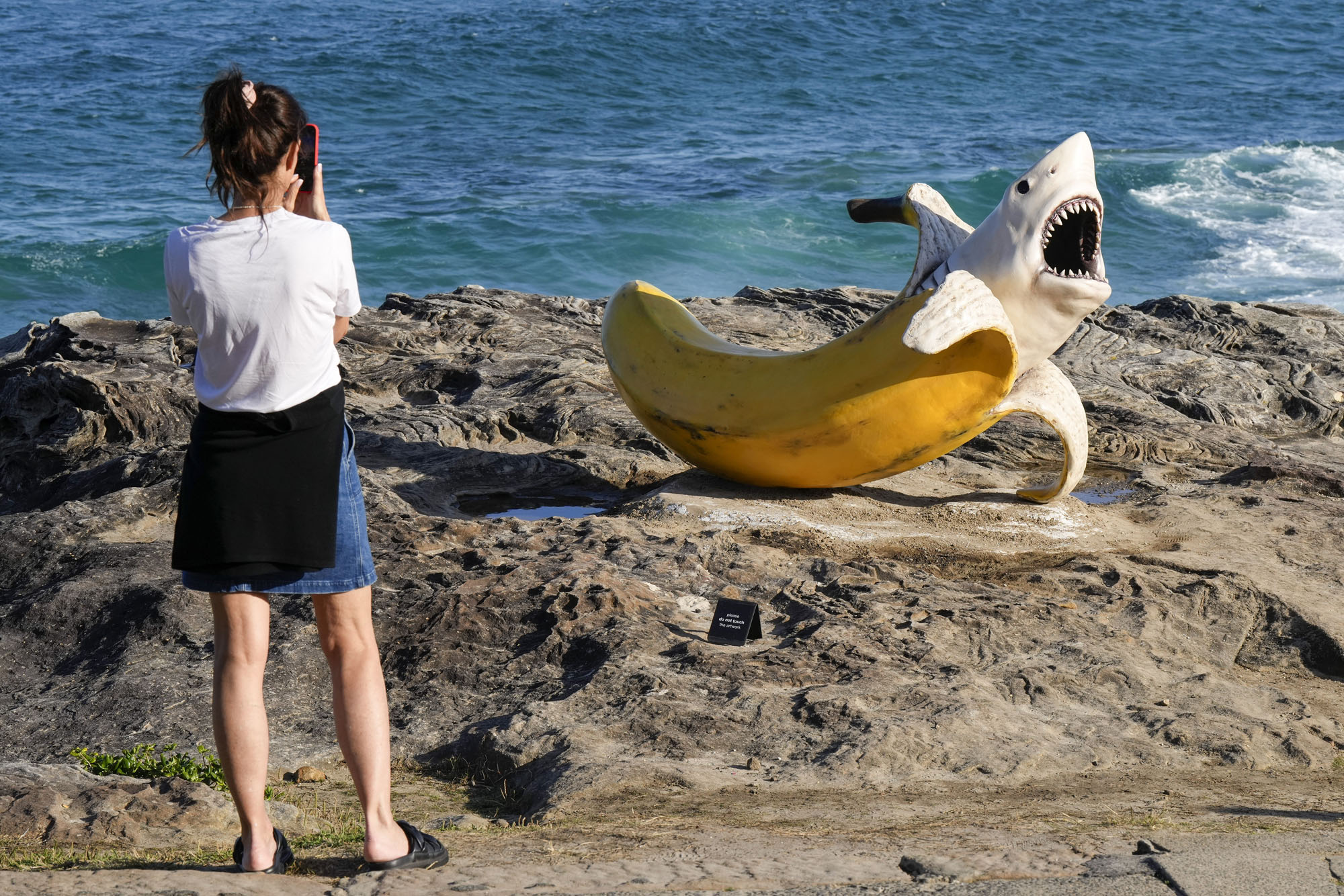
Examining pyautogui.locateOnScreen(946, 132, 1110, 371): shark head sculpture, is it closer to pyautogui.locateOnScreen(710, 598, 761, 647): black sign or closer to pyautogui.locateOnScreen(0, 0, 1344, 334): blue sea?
pyautogui.locateOnScreen(710, 598, 761, 647): black sign

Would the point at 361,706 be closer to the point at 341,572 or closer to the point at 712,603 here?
the point at 341,572

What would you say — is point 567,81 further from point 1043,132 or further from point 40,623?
point 40,623

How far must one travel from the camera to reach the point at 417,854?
276 centimetres

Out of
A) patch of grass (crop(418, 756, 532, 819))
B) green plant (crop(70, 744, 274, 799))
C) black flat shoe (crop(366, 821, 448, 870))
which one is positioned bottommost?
patch of grass (crop(418, 756, 532, 819))

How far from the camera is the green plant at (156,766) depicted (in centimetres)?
349

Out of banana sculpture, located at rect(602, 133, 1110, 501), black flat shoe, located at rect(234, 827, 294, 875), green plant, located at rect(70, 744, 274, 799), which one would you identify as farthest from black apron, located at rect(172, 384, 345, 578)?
banana sculpture, located at rect(602, 133, 1110, 501)

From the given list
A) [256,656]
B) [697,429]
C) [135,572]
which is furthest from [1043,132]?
[256,656]

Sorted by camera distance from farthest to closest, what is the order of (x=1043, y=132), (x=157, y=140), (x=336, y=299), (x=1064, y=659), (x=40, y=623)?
1. (x=1043, y=132)
2. (x=157, y=140)
3. (x=40, y=623)
4. (x=1064, y=659)
5. (x=336, y=299)

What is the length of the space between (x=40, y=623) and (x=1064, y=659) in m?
3.68

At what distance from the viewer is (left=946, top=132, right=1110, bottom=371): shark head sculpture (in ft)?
17.5

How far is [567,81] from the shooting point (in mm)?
24484

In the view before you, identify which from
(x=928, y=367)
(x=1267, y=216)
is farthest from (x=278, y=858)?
(x=1267, y=216)

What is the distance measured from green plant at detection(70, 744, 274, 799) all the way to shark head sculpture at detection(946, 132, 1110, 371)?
3.54m

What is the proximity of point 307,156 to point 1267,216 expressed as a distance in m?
18.4
